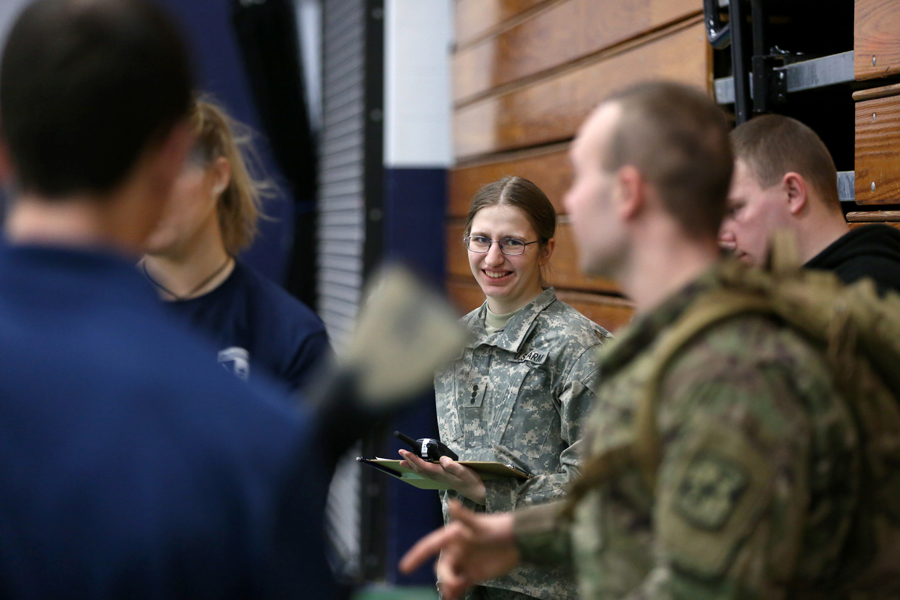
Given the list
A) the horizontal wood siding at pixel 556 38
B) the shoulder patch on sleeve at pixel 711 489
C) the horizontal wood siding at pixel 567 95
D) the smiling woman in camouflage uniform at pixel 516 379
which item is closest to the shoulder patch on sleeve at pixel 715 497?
the shoulder patch on sleeve at pixel 711 489

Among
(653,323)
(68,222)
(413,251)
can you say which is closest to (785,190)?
(653,323)

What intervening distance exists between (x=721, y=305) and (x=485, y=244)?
53.4 inches

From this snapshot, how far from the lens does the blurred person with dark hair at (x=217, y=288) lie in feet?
6.11

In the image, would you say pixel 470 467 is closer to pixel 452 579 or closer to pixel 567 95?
pixel 452 579

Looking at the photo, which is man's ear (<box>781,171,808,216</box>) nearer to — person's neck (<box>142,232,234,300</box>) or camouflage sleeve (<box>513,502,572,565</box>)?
camouflage sleeve (<box>513,502,572,565</box>)

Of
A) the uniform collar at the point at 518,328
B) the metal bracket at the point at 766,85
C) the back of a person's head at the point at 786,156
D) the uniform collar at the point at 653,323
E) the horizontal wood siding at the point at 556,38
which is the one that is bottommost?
the uniform collar at the point at 518,328

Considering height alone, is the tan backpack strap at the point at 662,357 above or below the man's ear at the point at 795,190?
below

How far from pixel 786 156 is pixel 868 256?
0.88ft

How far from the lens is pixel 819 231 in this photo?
1.74m

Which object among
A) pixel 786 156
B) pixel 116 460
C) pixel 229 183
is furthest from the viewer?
pixel 229 183

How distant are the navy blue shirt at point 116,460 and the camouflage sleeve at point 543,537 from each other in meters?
0.49

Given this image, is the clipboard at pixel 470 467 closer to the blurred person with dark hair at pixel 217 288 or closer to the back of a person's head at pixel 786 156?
the blurred person with dark hair at pixel 217 288

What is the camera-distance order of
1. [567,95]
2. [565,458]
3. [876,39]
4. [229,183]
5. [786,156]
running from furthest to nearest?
[567,95], [229,183], [565,458], [876,39], [786,156]

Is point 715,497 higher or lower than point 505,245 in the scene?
lower
